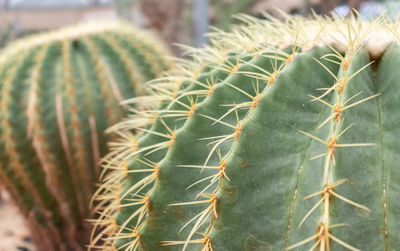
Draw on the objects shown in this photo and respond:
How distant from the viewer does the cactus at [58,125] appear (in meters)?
2.27

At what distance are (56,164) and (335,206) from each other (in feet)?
5.58

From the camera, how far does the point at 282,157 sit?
3.26 feet

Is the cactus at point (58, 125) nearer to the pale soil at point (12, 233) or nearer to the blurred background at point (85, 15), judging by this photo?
the pale soil at point (12, 233)

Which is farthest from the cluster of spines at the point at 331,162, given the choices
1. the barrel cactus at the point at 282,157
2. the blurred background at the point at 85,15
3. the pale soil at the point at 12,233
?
the blurred background at the point at 85,15

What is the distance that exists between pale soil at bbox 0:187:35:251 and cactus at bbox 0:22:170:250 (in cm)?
24

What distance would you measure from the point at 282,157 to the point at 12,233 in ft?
8.43

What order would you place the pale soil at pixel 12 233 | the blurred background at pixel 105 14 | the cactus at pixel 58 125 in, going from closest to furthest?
the cactus at pixel 58 125 → the pale soil at pixel 12 233 → the blurred background at pixel 105 14

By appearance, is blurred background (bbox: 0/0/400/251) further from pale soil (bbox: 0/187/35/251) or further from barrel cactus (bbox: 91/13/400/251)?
barrel cactus (bbox: 91/13/400/251)

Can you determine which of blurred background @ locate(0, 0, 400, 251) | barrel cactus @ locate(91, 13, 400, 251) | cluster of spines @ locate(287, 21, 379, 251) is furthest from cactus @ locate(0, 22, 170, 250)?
blurred background @ locate(0, 0, 400, 251)

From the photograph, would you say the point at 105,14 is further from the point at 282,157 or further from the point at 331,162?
the point at 331,162

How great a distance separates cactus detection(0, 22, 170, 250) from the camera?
7.43 ft

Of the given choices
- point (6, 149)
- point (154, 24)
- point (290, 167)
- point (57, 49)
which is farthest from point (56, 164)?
point (154, 24)

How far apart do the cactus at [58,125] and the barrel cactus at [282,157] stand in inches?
42.1

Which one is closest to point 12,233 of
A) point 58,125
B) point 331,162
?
point 58,125
